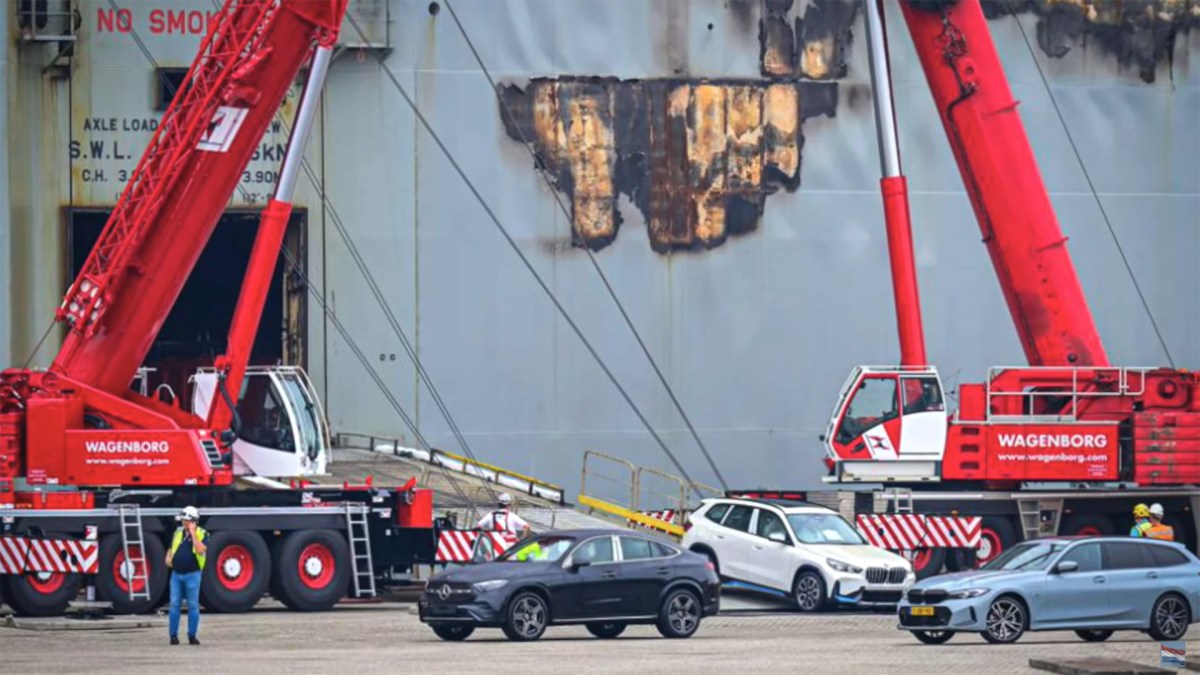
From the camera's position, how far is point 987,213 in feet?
108

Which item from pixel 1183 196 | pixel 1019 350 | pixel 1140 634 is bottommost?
pixel 1140 634

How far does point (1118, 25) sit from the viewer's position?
42.8 metres

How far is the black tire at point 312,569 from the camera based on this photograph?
2997 centimetres

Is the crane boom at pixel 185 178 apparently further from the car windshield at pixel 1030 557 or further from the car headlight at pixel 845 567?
the car windshield at pixel 1030 557

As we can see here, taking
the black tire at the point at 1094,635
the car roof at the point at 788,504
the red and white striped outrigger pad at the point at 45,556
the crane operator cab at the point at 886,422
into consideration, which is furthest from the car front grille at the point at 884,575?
the red and white striped outrigger pad at the point at 45,556

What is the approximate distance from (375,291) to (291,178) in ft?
32.0

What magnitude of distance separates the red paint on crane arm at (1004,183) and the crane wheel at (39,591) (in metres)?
13.6

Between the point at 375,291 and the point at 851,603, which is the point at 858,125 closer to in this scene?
the point at 375,291

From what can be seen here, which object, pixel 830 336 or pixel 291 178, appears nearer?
pixel 291 178

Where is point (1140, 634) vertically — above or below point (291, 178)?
below

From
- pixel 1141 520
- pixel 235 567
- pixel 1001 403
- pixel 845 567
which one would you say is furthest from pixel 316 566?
pixel 1141 520

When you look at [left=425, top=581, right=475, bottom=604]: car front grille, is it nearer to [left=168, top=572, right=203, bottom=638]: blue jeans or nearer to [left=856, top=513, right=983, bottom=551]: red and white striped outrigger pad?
[left=168, top=572, right=203, bottom=638]: blue jeans

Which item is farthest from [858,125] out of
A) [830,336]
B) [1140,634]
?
[1140,634]

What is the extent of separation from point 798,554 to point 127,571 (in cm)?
853
